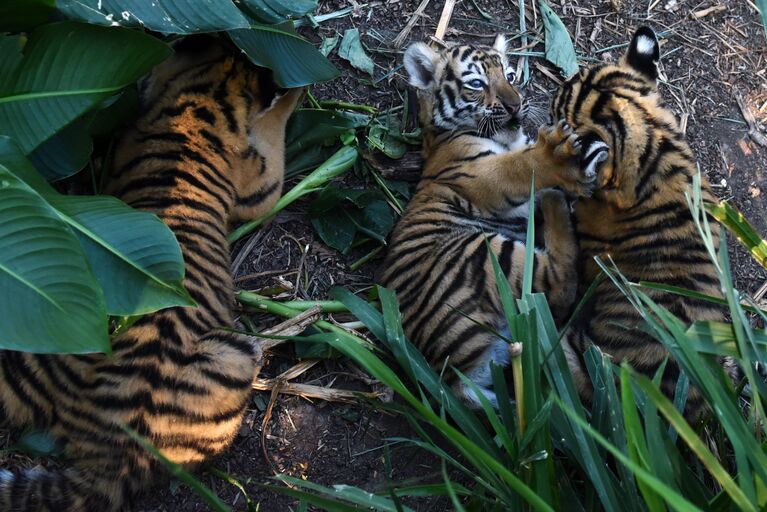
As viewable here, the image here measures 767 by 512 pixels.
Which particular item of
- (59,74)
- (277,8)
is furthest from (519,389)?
(59,74)

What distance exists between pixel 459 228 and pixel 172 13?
1.81 meters

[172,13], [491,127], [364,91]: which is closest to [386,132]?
[364,91]

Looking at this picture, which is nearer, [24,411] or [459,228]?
[24,411]

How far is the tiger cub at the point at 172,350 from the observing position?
3.14 meters

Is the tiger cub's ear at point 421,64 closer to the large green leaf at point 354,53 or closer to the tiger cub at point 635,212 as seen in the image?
the large green leaf at point 354,53

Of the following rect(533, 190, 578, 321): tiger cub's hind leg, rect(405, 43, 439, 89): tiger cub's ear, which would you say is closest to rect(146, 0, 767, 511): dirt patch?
rect(405, 43, 439, 89): tiger cub's ear

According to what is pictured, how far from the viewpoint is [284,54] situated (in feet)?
12.8

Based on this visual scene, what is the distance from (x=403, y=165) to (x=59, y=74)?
6.55 feet

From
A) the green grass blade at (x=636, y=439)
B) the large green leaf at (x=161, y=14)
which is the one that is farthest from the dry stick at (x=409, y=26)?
the green grass blade at (x=636, y=439)

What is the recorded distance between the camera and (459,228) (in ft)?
13.7

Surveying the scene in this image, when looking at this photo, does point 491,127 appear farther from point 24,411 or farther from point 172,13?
point 24,411

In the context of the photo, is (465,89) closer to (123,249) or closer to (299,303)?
(299,303)

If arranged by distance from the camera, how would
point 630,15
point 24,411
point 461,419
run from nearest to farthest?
point 461,419 < point 24,411 < point 630,15

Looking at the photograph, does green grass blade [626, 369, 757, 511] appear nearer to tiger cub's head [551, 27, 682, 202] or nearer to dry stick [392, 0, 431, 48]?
tiger cub's head [551, 27, 682, 202]
